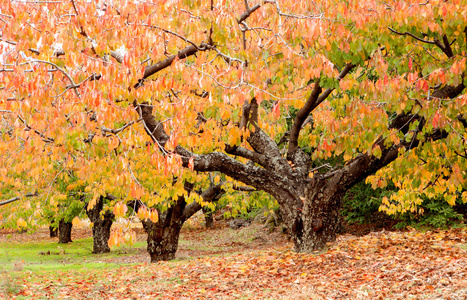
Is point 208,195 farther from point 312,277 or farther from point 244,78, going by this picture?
point 244,78

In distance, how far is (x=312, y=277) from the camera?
7566 mm

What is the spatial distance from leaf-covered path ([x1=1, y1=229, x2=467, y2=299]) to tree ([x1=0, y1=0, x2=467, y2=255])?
3.97ft

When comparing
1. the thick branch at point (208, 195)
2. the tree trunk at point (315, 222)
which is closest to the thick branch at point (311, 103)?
the tree trunk at point (315, 222)

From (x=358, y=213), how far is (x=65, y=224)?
69.6 feet

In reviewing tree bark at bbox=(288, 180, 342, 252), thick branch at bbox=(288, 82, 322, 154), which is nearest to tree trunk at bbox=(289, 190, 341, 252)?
tree bark at bbox=(288, 180, 342, 252)

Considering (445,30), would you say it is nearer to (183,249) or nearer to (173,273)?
(173,273)

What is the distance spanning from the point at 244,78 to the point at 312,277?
4010mm

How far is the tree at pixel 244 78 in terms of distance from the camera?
231 inches

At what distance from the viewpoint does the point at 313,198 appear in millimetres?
9430

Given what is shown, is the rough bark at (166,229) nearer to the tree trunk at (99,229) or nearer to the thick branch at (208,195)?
the thick branch at (208,195)

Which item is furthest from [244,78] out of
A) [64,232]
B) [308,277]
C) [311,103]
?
[64,232]

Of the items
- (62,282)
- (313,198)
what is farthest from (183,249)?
(313,198)

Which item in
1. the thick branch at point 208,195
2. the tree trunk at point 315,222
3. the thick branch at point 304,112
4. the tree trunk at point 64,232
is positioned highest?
the thick branch at point 304,112

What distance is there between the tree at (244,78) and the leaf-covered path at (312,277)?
121 centimetres
